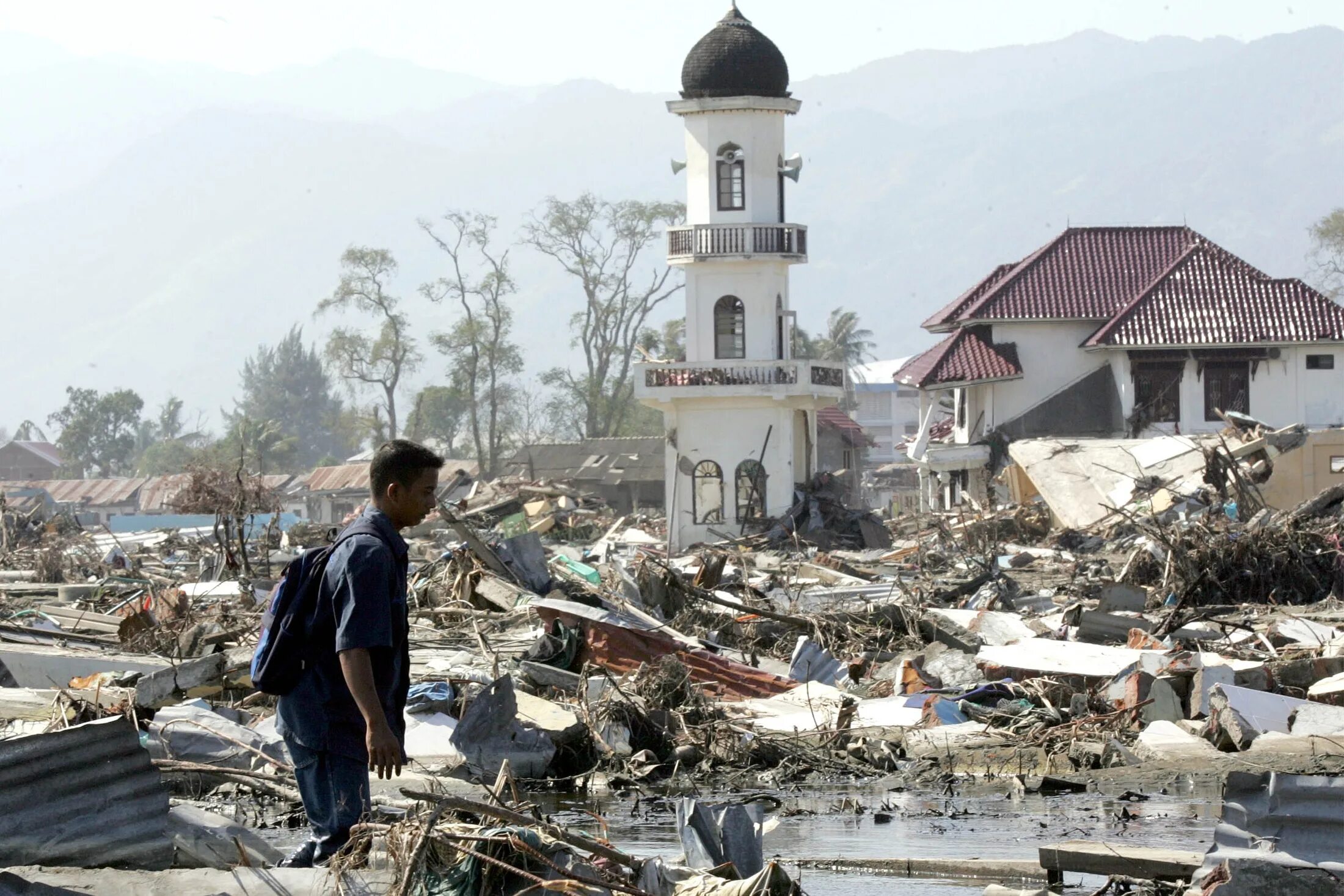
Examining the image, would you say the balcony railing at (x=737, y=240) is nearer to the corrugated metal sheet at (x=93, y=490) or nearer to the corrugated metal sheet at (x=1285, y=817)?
the corrugated metal sheet at (x=1285, y=817)

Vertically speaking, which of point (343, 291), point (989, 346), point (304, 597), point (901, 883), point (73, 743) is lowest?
point (901, 883)

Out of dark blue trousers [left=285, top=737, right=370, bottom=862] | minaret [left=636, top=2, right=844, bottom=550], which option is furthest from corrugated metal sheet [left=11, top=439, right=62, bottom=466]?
dark blue trousers [left=285, top=737, right=370, bottom=862]

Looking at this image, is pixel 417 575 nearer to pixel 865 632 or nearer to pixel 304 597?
pixel 865 632

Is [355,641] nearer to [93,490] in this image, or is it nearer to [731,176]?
[731,176]

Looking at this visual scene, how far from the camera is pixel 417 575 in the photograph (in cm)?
1730

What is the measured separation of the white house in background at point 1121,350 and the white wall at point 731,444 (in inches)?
173

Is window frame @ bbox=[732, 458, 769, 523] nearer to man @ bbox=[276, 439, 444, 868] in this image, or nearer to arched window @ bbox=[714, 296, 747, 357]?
arched window @ bbox=[714, 296, 747, 357]

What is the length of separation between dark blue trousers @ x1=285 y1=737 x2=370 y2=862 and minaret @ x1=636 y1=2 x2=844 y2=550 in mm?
35839

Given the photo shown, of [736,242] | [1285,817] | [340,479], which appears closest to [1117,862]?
[1285,817]

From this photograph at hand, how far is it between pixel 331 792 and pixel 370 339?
8768cm

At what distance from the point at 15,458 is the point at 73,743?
362ft

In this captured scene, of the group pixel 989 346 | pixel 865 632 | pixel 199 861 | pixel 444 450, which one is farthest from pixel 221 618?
Answer: pixel 444 450

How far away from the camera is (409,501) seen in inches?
224

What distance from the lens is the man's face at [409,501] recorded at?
5680 millimetres
